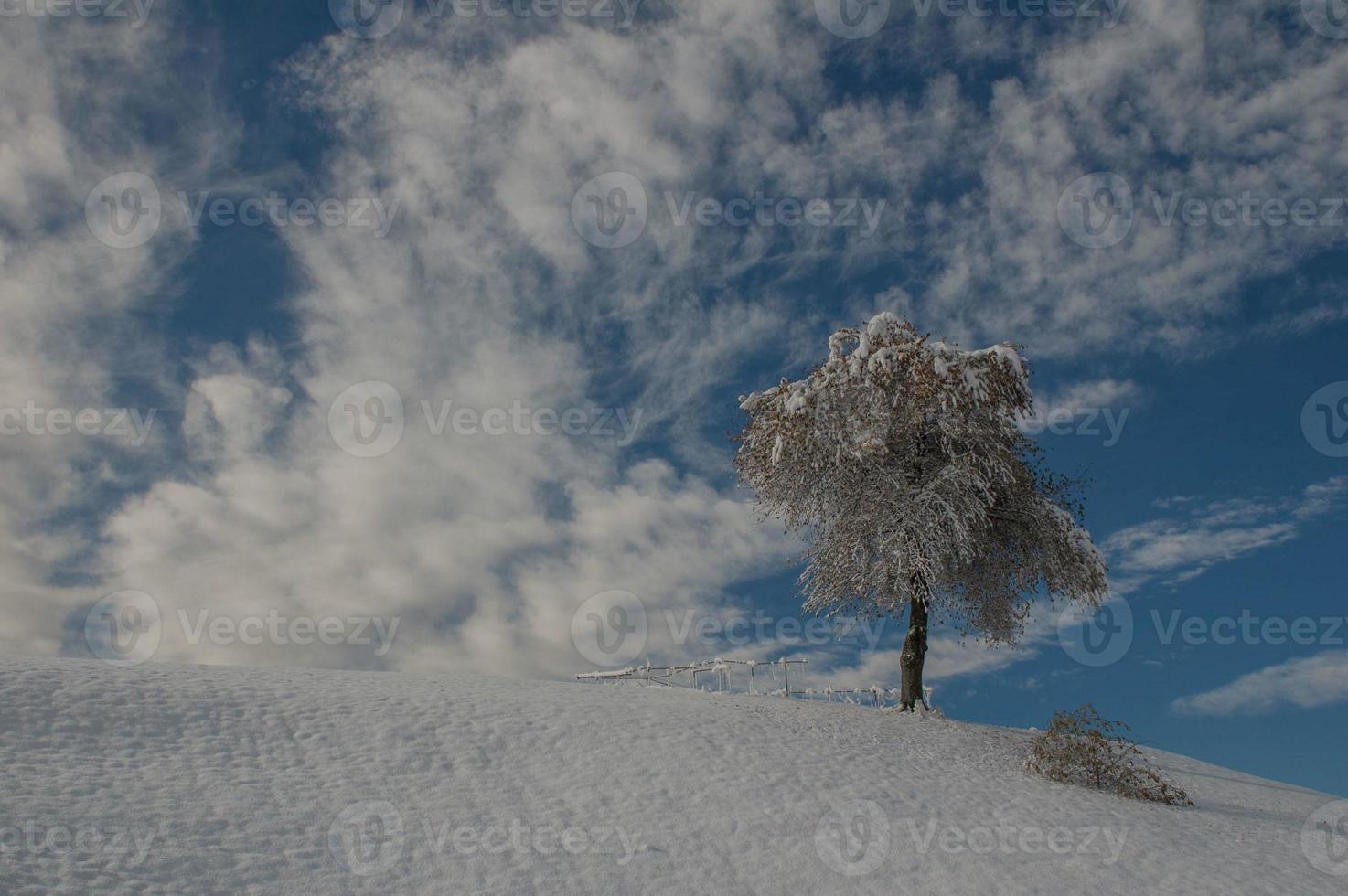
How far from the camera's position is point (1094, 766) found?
20.9 m

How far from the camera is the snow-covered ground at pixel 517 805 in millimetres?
12141

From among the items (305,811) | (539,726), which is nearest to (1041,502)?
(539,726)

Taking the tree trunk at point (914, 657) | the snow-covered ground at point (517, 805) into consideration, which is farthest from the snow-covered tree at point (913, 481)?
the snow-covered ground at point (517, 805)

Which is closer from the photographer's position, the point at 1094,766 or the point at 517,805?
the point at 517,805

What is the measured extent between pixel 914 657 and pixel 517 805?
1534 centimetres

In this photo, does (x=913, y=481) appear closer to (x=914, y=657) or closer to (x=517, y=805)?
(x=914, y=657)

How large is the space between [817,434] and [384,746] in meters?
14.9

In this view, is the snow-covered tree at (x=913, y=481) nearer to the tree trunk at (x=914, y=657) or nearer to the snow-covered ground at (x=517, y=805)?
the tree trunk at (x=914, y=657)

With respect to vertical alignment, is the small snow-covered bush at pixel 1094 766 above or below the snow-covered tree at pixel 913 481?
below

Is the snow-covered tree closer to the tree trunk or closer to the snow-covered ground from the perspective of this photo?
the tree trunk

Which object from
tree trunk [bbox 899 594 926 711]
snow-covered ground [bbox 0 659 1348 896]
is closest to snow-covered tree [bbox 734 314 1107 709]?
tree trunk [bbox 899 594 926 711]

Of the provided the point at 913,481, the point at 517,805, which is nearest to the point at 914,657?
the point at 913,481

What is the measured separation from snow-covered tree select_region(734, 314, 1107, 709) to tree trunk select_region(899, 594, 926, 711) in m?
0.04

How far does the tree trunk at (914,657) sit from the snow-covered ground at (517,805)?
445cm
